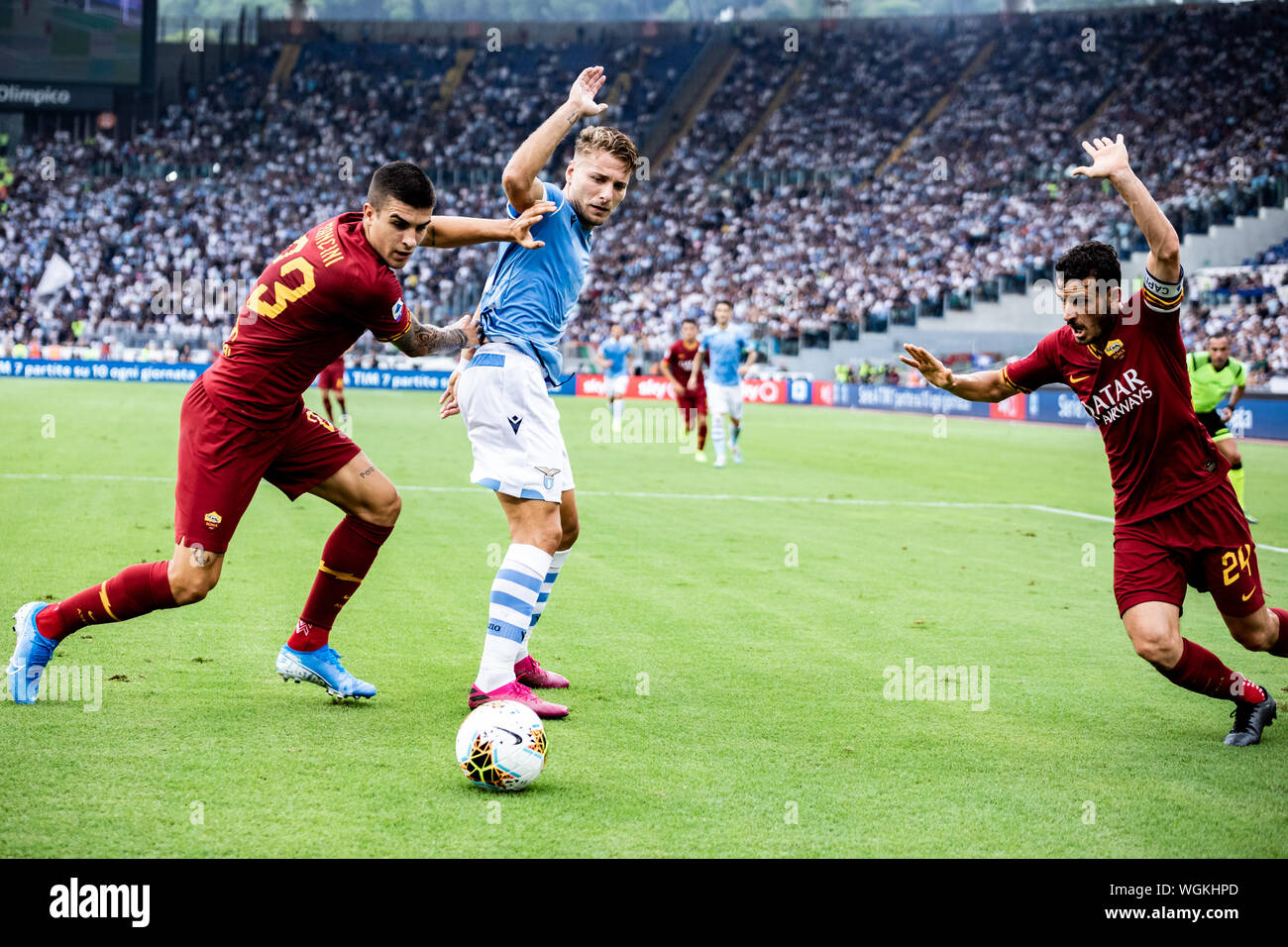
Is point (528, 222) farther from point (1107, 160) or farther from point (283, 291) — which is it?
point (1107, 160)

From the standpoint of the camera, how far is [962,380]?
611 centimetres

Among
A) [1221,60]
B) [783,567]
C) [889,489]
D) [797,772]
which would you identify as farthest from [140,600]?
[1221,60]

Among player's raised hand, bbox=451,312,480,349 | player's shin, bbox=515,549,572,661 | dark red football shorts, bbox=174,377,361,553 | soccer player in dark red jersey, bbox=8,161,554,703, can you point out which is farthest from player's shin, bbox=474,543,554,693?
dark red football shorts, bbox=174,377,361,553

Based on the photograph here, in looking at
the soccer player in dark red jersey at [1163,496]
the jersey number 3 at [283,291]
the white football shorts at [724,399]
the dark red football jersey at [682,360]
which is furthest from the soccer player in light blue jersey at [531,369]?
the dark red football jersey at [682,360]

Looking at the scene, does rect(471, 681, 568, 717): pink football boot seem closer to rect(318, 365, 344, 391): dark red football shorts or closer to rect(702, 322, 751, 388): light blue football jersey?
rect(702, 322, 751, 388): light blue football jersey

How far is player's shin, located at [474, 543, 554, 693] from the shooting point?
5.06 meters

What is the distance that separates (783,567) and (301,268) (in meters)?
5.52

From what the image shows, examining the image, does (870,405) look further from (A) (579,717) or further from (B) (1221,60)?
(A) (579,717)

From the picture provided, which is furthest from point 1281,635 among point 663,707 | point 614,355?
point 614,355

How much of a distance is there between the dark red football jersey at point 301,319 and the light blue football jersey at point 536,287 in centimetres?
41

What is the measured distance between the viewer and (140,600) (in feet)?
17.6

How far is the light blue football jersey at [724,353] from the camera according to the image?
64.6 feet

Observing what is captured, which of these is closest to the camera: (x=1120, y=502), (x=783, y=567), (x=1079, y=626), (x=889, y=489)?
(x=1120, y=502)

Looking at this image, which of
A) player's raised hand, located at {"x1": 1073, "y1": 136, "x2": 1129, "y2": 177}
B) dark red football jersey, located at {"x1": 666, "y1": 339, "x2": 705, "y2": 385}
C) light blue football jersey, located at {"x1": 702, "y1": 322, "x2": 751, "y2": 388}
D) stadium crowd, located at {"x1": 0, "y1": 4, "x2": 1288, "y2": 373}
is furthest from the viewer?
stadium crowd, located at {"x1": 0, "y1": 4, "x2": 1288, "y2": 373}
